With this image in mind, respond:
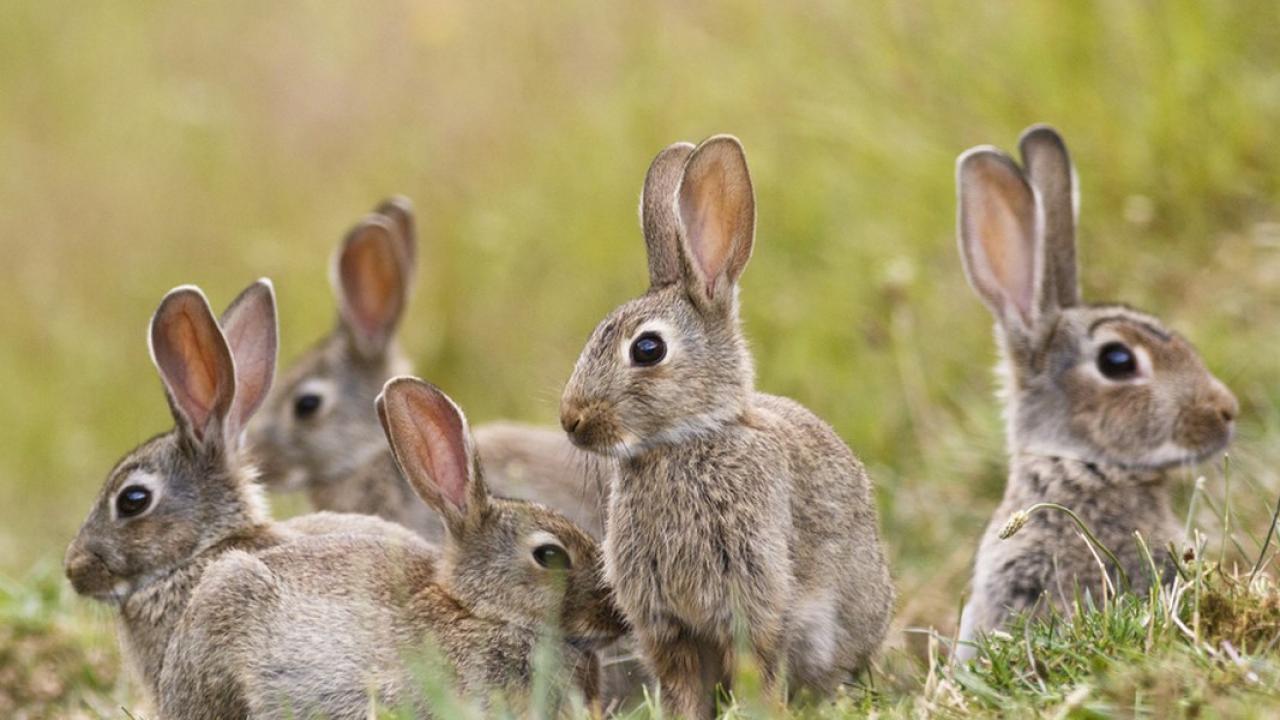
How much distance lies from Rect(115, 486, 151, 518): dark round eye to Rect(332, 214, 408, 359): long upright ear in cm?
244

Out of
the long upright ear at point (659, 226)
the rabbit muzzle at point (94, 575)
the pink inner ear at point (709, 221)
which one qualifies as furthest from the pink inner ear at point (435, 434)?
the rabbit muzzle at point (94, 575)

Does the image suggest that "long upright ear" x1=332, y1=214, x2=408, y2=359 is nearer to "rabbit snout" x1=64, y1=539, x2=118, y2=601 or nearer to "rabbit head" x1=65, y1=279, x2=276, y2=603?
"rabbit head" x1=65, y1=279, x2=276, y2=603

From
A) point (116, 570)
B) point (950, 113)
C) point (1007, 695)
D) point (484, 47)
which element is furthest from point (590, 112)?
point (1007, 695)

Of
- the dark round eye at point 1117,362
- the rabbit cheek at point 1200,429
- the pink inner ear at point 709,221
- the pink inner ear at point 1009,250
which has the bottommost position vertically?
the rabbit cheek at point 1200,429

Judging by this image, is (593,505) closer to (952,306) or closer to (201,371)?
(201,371)

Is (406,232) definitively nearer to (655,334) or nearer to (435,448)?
(435,448)

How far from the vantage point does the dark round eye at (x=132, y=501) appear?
581 cm

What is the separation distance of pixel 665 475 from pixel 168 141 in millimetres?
7693

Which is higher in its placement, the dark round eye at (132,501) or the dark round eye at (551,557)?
the dark round eye at (132,501)

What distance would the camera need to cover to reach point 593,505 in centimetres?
645

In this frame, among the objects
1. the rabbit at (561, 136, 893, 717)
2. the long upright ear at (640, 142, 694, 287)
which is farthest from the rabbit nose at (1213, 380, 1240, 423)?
the long upright ear at (640, 142, 694, 287)

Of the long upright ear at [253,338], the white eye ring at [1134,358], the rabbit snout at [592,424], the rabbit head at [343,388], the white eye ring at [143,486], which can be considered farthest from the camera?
the rabbit head at [343,388]

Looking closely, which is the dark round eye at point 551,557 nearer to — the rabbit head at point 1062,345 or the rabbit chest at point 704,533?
the rabbit chest at point 704,533

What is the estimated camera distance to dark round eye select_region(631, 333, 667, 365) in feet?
16.3
